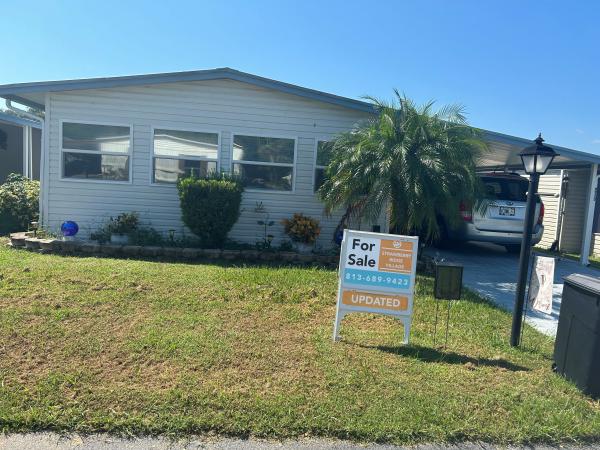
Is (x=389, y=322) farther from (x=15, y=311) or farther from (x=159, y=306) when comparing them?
(x=15, y=311)

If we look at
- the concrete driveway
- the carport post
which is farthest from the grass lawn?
the carport post

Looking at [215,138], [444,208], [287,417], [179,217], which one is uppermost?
[215,138]

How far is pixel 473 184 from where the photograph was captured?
7.46 m

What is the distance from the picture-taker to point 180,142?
9.20 meters

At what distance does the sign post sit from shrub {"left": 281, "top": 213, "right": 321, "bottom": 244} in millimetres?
4161

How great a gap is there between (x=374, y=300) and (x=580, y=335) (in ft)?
5.86

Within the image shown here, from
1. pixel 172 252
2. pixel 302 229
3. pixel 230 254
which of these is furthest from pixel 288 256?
pixel 172 252

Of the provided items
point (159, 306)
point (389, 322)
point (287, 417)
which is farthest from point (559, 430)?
point (159, 306)

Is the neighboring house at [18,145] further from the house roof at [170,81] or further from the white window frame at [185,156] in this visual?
the white window frame at [185,156]

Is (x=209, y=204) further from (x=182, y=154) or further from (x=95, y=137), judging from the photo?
(x=95, y=137)

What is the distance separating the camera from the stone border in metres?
8.20

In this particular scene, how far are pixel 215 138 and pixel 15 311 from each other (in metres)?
5.31

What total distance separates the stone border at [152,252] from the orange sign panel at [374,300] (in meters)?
3.80

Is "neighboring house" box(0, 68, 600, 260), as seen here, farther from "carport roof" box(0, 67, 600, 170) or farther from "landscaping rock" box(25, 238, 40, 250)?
"landscaping rock" box(25, 238, 40, 250)
